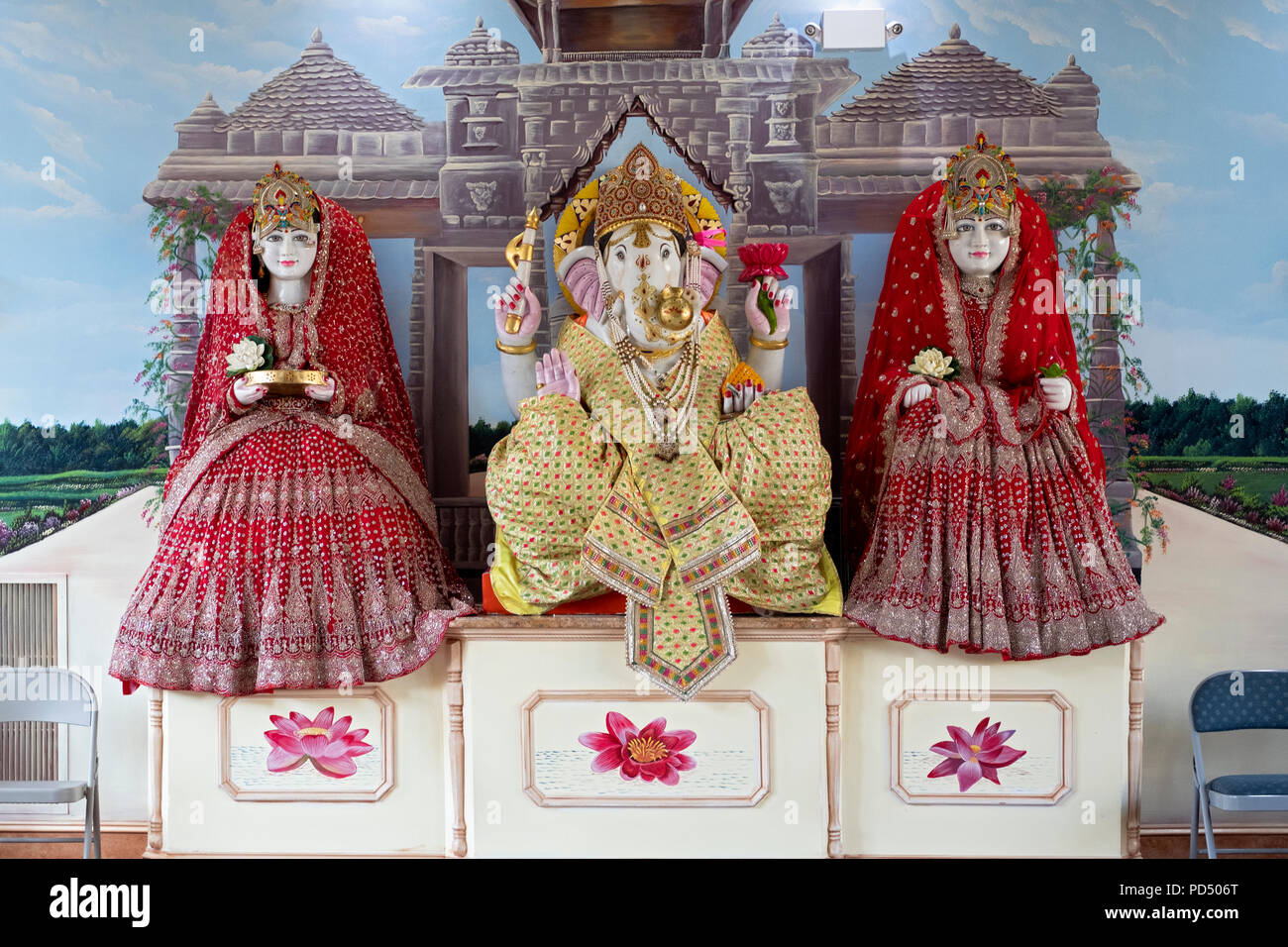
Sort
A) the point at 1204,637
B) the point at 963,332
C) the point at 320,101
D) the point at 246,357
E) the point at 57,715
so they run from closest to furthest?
Result: the point at 246,357 < the point at 963,332 < the point at 57,715 < the point at 1204,637 < the point at 320,101

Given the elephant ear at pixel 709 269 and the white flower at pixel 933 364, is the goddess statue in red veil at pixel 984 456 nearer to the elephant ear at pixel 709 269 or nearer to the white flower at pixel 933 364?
the white flower at pixel 933 364

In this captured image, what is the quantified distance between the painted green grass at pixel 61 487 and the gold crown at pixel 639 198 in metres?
2.14

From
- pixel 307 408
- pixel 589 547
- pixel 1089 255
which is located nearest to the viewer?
pixel 589 547

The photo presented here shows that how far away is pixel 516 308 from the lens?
326 cm

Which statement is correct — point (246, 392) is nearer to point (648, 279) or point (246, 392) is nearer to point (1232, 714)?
point (648, 279)

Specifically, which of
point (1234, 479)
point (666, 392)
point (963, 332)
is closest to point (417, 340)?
point (666, 392)

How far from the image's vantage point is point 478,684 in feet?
10.4

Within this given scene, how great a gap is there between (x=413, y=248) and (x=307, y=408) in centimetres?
100

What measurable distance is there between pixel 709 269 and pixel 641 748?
163 cm

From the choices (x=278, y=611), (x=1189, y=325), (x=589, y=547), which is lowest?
(x=278, y=611)

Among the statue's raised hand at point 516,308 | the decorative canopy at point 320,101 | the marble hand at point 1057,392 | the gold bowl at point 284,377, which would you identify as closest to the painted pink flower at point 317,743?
the gold bowl at point 284,377

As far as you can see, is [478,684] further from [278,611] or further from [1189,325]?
[1189,325]

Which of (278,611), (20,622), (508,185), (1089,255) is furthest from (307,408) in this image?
(1089,255)

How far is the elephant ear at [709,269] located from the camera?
11.4 feet
